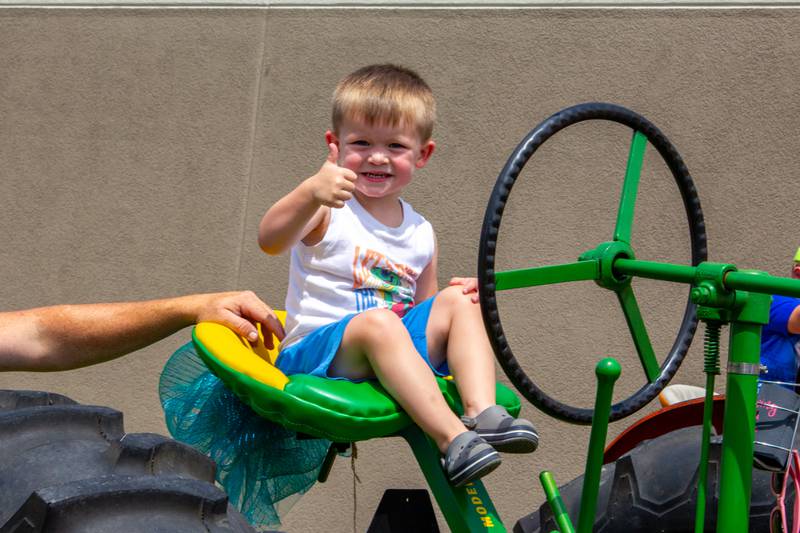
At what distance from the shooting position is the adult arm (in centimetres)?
222

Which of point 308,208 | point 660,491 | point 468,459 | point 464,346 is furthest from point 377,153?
point 660,491

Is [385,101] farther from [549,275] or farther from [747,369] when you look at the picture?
[747,369]

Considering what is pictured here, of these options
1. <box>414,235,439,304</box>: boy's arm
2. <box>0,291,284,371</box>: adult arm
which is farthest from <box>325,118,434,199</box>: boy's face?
<box>0,291,284,371</box>: adult arm

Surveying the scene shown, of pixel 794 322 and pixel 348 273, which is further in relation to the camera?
pixel 794 322

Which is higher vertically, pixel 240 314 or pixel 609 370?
pixel 609 370

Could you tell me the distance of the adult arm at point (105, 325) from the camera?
222 cm

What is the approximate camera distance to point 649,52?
4078mm

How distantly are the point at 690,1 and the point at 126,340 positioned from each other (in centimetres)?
270

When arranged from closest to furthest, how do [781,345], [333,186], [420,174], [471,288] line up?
[333,186] → [471,288] → [781,345] → [420,174]

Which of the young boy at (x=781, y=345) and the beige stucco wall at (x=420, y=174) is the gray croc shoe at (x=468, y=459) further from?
the beige stucco wall at (x=420, y=174)

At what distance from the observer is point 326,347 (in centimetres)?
215

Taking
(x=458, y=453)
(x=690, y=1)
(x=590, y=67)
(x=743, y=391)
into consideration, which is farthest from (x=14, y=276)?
(x=743, y=391)

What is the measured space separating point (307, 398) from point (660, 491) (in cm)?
75

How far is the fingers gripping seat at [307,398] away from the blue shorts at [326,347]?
3.6 inches
